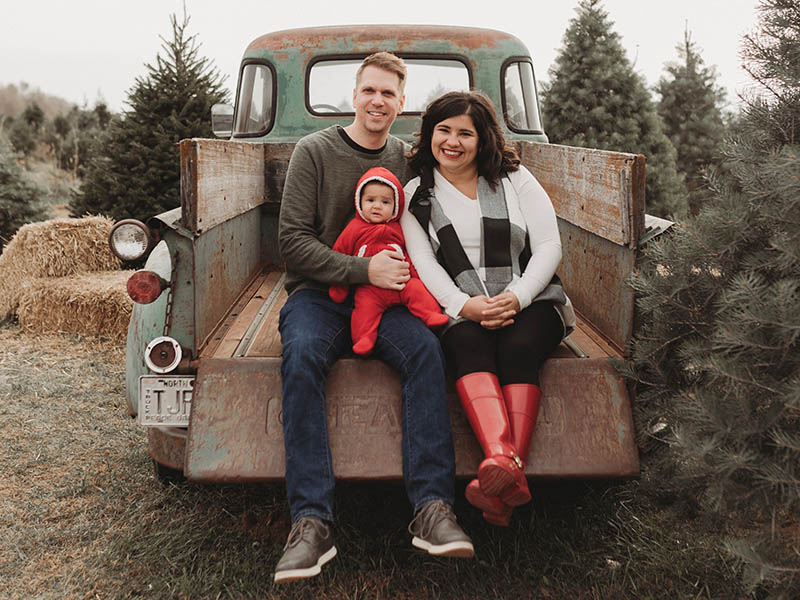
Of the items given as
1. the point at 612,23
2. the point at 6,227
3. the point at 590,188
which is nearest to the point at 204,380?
the point at 590,188

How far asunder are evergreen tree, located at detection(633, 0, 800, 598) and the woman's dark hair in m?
0.79

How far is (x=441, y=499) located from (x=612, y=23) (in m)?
9.89

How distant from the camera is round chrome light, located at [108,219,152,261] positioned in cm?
256

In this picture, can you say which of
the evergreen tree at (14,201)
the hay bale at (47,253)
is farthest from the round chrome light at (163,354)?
the evergreen tree at (14,201)

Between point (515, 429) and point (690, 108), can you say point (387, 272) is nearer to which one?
point (515, 429)

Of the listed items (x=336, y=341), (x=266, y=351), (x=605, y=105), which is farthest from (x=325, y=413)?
(x=605, y=105)

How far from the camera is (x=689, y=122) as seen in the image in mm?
12594

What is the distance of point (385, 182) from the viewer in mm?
2787

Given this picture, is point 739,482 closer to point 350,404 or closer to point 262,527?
point 350,404

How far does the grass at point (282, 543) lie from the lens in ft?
8.73

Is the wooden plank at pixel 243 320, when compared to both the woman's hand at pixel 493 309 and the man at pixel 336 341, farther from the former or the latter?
the woman's hand at pixel 493 309

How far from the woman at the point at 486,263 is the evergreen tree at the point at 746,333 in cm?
41

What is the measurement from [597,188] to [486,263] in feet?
1.75

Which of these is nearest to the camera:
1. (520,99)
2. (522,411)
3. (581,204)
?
(522,411)
